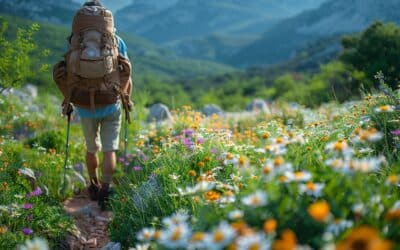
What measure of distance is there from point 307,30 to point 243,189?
607ft

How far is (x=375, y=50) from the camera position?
40.9 ft

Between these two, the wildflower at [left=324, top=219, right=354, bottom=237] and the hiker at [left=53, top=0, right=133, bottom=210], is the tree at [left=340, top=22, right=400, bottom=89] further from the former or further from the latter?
the wildflower at [left=324, top=219, right=354, bottom=237]

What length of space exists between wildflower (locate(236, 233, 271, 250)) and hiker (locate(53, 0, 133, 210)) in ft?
11.3

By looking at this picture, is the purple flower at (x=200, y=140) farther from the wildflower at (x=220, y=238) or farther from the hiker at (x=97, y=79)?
the wildflower at (x=220, y=238)

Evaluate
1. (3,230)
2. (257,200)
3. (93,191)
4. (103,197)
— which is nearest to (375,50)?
(93,191)

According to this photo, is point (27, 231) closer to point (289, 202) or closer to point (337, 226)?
point (289, 202)

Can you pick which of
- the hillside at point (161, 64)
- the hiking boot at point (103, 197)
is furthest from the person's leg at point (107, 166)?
the hillside at point (161, 64)

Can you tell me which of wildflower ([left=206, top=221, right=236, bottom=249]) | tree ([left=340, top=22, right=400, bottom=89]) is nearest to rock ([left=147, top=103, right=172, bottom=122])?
tree ([left=340, top=22, right=400, bottom=89])

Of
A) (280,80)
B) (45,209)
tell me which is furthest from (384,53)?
(280,80)

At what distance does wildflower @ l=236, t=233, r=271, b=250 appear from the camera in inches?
63.9

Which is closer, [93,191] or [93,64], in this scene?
[93,64]

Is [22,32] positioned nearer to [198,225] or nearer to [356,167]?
[198,225]

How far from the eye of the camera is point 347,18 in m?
150

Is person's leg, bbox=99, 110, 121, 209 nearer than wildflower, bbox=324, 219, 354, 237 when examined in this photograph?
No
